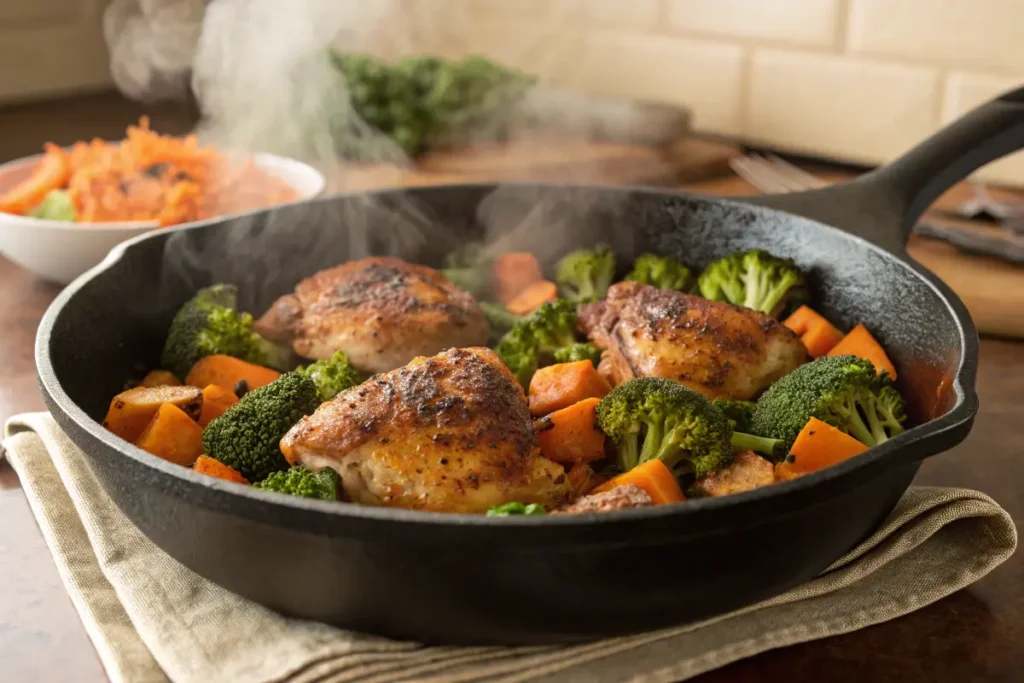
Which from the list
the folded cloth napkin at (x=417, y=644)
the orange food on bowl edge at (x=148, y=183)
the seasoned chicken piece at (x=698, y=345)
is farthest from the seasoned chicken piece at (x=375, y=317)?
the orange food on bowl edge at (x=148, y=183)

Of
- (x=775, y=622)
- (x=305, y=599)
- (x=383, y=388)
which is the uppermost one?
(x=383, y=388)

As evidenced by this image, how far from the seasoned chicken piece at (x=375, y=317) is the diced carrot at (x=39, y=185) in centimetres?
104

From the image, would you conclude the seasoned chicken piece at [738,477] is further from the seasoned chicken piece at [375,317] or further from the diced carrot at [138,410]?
the diced carrot at [138,410]

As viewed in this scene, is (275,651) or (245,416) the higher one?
(245,416)

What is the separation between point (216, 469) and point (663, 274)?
42.9 inches

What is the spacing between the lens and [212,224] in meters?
2.13

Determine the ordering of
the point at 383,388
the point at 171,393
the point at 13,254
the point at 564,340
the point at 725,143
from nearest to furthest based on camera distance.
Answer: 1. the point at 383,388
2. the point at 171,393
3. the point at 564,340
4. the point at 13,254
5. the point at 725,143

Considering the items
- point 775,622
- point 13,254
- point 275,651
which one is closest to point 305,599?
point 275,651

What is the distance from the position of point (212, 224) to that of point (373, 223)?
1.21 ft

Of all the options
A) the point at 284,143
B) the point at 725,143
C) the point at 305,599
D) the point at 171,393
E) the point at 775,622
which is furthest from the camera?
the point at 725,143

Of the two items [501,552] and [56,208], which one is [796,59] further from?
[501,552]

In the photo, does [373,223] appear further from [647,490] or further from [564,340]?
[647,490]

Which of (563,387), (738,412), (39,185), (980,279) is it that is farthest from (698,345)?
(39,185)

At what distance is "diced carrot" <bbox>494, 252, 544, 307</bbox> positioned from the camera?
2338mm
